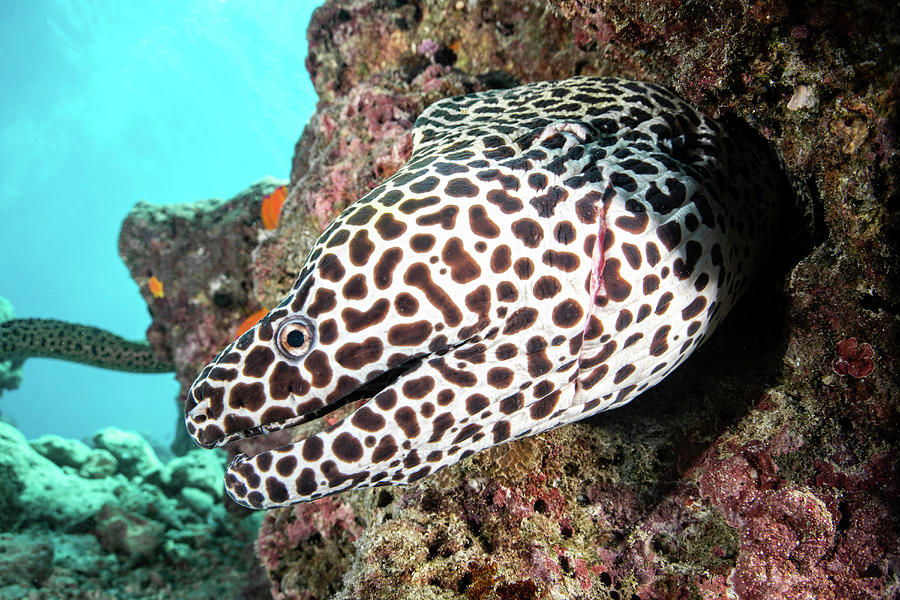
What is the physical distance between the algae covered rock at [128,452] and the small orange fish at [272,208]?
713 centimetres

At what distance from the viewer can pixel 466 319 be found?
6.16 ft

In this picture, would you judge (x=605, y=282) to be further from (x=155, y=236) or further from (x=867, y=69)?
(x=155, y=236)

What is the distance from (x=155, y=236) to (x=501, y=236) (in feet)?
22.5

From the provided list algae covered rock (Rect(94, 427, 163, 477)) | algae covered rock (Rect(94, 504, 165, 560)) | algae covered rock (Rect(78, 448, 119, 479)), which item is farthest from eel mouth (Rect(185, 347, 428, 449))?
algae covered rock (Rect(94, 427, 163, 477))

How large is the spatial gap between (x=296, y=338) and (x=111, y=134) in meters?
138

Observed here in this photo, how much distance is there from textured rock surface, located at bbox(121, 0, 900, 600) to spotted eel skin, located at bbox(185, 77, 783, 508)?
1.77 ft

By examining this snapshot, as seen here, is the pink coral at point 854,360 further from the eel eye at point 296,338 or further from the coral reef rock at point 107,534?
the coral reef rock at point 107,534

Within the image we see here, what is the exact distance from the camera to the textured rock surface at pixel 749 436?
6.64ft

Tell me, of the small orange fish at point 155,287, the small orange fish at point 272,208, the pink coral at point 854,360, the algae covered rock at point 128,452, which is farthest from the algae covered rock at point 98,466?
the pink coral at point 854,360

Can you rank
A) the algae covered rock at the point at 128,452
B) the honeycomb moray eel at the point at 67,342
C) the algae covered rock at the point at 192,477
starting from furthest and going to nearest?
1. the algae covered rock at the point at 128,452
2. the algae covered rock at the point at 192,477
3. the honeycomb moray eel at the point at 67,342

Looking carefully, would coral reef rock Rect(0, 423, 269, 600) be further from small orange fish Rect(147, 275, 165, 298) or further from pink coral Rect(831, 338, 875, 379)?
pink coral Rect(831, 338, 875, 379)

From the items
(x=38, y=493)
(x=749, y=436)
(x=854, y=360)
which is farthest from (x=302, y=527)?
(x=38, y=493)

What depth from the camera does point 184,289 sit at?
20.6 ft

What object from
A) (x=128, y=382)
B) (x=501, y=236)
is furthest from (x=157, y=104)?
(x=501, y=236)
